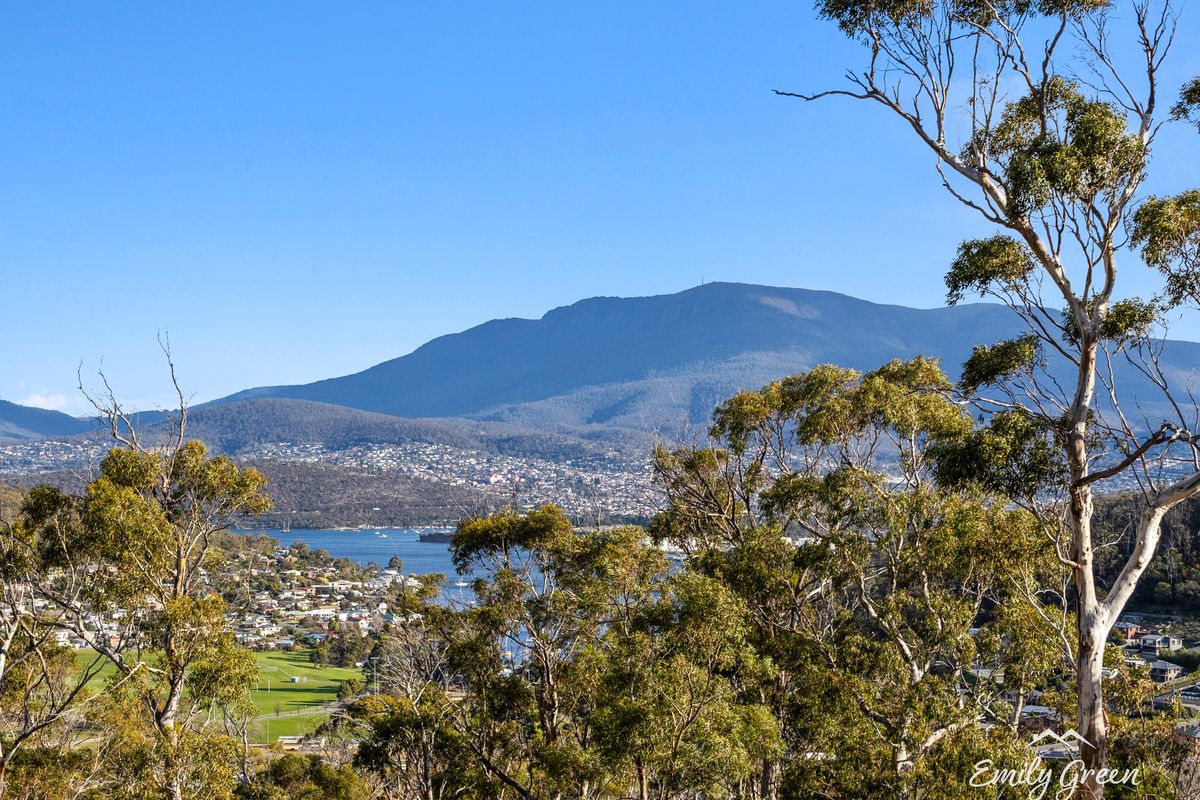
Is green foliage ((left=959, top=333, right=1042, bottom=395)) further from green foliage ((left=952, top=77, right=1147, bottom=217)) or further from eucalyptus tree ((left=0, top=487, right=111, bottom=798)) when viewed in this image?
eucalyptus tree ((left=0, top=487, right=111, bottom=798))

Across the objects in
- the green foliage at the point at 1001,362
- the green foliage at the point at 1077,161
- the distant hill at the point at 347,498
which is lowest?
the distant hill at the point at 347,498

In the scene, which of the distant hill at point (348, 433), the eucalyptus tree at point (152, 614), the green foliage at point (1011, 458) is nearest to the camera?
the green foliage at point (1011, 458)

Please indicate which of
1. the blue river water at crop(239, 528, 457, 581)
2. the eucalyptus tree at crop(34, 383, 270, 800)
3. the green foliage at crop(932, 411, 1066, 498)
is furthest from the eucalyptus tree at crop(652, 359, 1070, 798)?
the blue river water at crop(239, 528, 457, 581)

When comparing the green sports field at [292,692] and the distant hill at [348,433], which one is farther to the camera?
the distant hill at [348,433]

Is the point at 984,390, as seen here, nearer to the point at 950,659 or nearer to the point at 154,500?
the point at 950,659

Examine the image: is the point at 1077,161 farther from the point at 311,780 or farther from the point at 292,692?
the point at 292,692

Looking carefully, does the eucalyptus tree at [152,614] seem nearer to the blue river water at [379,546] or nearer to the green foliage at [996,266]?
the green foliage at [996,266]

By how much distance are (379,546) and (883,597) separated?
74381mm

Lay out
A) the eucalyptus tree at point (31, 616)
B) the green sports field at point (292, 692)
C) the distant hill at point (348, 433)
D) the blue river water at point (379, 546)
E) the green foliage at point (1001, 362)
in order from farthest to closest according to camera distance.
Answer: the distant hill at point (348, 433) < the blue river water at point (379, 546) < the green sports field at point (292, 692) < the eucalyptus tree at point (31, 616) < the green foliage at point (1001, 362)

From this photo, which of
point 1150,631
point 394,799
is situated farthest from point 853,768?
point 1150,631

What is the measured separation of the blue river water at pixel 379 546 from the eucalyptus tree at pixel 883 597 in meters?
47.6

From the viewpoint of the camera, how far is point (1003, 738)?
301 inches

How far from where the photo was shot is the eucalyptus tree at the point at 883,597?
9.01 metres

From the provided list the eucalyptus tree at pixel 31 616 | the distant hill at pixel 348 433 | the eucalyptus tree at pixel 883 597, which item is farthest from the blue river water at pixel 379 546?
the distant hill at pixel 348 433
